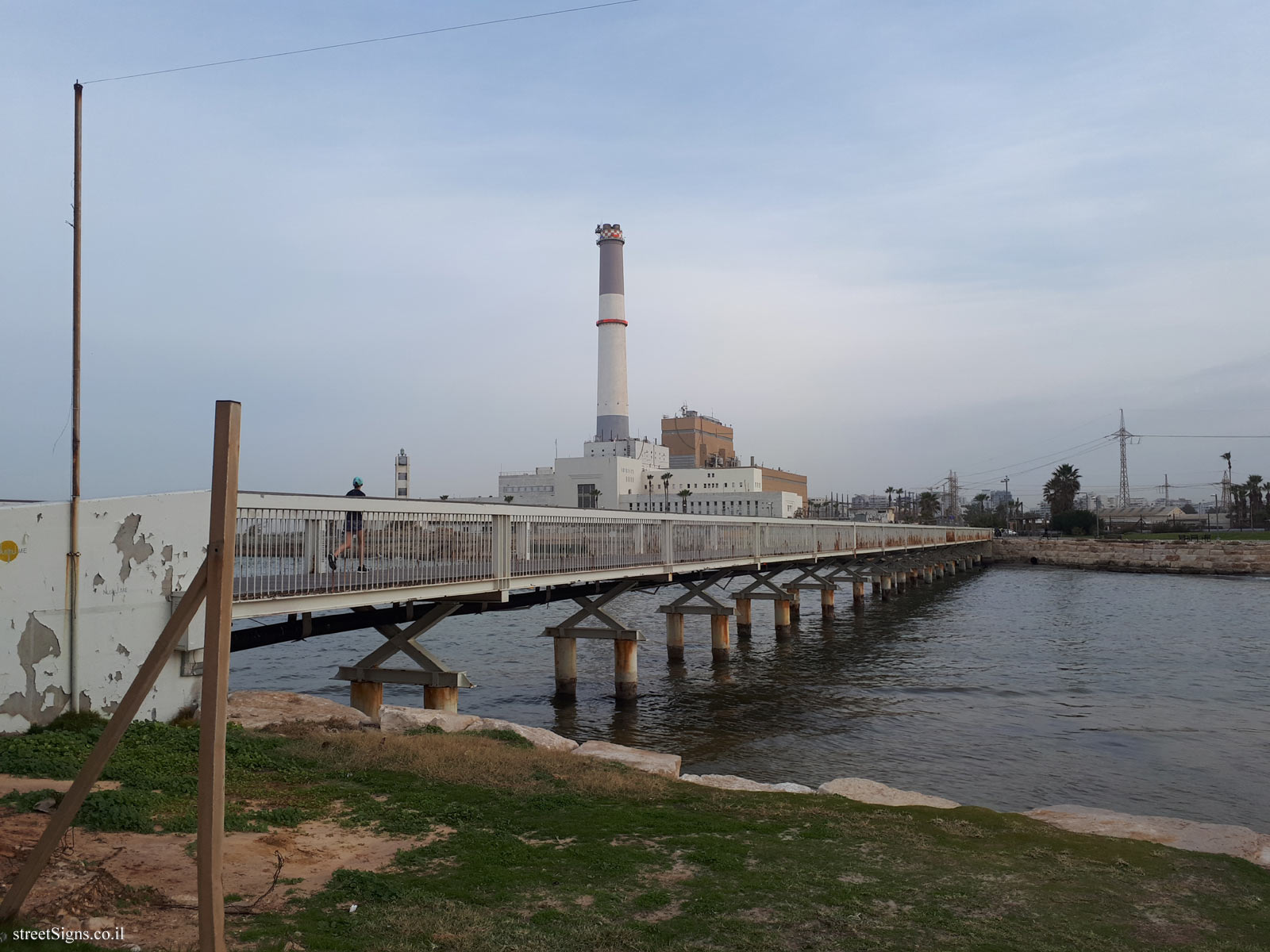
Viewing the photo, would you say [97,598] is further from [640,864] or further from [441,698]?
[441,698]

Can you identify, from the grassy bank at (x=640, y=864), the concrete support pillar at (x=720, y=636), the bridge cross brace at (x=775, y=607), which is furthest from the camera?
the bridge cross brace at (x=775, y=607)

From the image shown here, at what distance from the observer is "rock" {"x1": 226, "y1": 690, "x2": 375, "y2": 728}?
1355 cm

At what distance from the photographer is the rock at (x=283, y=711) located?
13.6 meters

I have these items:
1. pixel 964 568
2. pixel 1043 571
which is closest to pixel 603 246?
pixel 964 568

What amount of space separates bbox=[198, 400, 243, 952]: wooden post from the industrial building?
87565 millimetres

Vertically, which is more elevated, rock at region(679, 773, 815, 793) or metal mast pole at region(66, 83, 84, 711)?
metal mast pole at region(66, 83, 84, 711)

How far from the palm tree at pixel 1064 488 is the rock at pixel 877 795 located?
5595 inches

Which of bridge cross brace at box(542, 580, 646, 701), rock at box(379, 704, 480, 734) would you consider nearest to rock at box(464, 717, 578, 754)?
rock at box(379, 704, 480, 734)

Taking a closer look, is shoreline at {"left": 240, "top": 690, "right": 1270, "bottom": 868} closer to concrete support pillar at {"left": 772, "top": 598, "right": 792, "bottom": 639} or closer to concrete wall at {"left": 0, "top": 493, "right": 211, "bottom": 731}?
concrete wall at {"left": 0, "top": 493, "right": 211, "bottom": 731}

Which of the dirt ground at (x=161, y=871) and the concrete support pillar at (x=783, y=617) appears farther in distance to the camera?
the concrete support pillar at (x=783, y=617)

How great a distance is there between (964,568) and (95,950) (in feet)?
326

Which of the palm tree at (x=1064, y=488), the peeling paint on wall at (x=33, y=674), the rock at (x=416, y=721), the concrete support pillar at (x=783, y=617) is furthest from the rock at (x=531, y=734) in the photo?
the palm tree at (x=1064, y=488)

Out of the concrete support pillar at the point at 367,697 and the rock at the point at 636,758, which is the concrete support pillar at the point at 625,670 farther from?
the rock at the point at 636,758

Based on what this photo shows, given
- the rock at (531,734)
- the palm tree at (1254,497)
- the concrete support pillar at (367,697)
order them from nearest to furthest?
the rock at (531,734) < the concrete support pillar at (367,697) < the palm tree at (1254,497)
